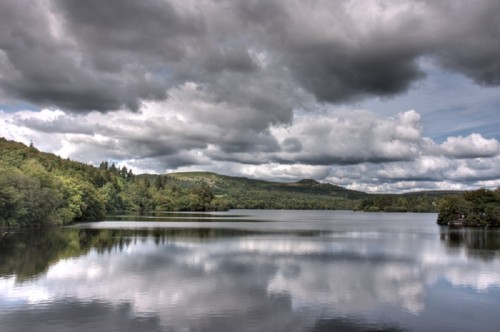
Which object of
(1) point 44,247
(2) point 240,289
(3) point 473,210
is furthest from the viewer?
(3) point 473,210

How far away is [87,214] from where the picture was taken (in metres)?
128

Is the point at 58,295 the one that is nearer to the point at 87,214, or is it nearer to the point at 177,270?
the point at 177,270

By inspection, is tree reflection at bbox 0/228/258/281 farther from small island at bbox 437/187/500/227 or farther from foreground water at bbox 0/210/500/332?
small island at bbox 437/187/500/227

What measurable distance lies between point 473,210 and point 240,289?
423 ft

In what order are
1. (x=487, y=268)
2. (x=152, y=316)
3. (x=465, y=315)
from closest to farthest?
1. (x=152, y=316)
2. (x=465, y=315)
3. (x=487, y=268)

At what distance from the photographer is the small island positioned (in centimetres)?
13200

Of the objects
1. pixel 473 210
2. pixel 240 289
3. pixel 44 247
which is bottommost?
pixel 240 289

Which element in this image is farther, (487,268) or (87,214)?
(87,214)

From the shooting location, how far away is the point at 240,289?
108ft

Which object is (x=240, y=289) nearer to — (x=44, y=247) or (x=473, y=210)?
(x=44, y=247)

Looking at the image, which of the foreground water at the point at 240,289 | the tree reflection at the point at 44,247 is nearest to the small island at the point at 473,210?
the foreground water at the point at 240,289

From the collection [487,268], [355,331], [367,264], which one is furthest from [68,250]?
[487,268]

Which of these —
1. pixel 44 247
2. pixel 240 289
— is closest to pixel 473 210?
pixel 240 289

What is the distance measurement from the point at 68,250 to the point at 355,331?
41.2m
